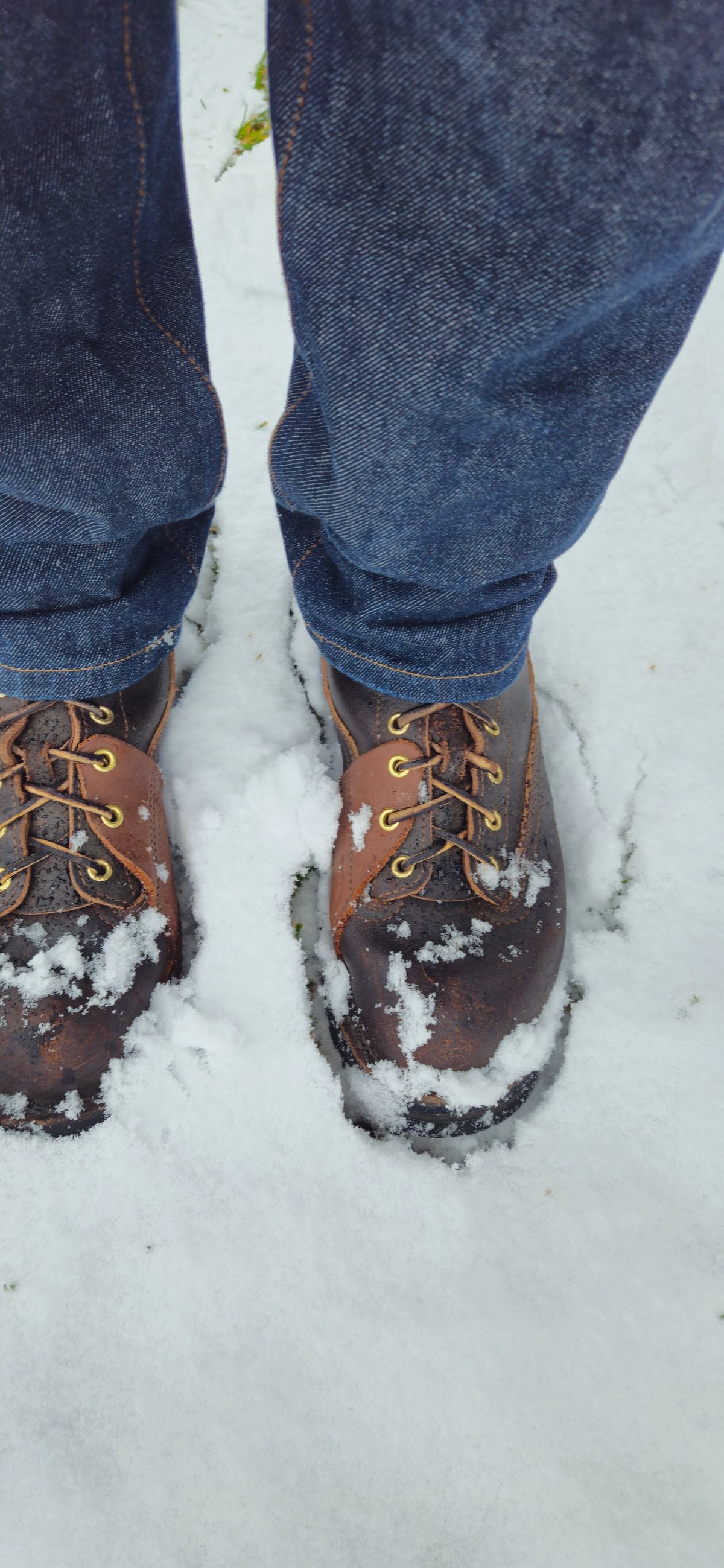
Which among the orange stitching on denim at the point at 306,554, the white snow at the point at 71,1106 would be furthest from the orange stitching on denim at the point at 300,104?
the white snow at the point at 71,1106

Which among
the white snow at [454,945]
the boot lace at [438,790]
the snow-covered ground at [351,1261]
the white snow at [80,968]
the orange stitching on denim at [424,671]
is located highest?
the orange stitching on denim at [424,671]

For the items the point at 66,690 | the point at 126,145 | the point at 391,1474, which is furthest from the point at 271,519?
the point at 391,1474

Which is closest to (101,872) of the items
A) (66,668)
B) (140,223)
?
(66,668)

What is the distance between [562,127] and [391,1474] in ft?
3.53

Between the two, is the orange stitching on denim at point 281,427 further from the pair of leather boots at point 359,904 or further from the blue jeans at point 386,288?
the pair of leather boots at point 359,904

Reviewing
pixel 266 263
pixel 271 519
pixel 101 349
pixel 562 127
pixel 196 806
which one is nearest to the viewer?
pixel 562 127

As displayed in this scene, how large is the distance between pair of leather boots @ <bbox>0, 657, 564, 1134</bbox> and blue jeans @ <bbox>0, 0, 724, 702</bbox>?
0.35 feet

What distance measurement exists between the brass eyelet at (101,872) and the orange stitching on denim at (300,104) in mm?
628

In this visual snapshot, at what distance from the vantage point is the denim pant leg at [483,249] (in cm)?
46

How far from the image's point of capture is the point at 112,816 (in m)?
0.93

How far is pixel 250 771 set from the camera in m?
1.12

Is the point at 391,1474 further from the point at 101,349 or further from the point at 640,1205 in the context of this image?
the point at 101,349

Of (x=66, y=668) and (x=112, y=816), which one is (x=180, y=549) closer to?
(x=66, y=668)

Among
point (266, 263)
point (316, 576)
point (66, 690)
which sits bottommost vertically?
point (66, 690)
